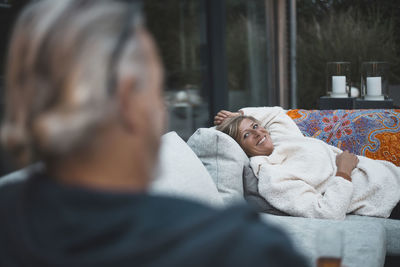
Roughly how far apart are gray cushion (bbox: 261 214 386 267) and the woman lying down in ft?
0.42

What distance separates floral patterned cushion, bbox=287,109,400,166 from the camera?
8.82 ft

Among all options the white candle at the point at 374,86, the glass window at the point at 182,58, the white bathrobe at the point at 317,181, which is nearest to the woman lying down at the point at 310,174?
the white bathrobe at the point at 317,181

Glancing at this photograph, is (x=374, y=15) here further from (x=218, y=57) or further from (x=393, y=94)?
(x=218, y=57)

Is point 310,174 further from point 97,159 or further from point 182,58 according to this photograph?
point 182,58

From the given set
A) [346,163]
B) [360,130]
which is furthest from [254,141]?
[360,130]

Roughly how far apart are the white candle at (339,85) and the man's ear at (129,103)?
3503 mm

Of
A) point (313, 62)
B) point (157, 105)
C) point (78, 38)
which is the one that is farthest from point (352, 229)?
point (313, 62)

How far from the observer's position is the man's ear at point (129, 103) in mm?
630

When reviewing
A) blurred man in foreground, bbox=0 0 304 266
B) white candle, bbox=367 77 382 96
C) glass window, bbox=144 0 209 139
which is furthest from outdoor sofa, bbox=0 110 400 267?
glass window, bbox=144 0 209 139

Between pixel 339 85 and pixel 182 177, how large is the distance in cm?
256

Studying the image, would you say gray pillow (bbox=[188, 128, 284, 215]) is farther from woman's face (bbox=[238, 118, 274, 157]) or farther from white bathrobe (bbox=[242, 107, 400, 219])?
woman's face (bbox=[238, 118, 274, 157])

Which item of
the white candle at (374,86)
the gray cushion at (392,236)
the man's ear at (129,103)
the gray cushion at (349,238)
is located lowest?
the gray cushion at (392,236)

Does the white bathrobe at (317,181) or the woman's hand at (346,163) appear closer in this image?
the white bathrobe at (317,181)

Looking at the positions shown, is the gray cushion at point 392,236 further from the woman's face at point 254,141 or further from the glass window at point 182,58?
the glass window at point 182,58
